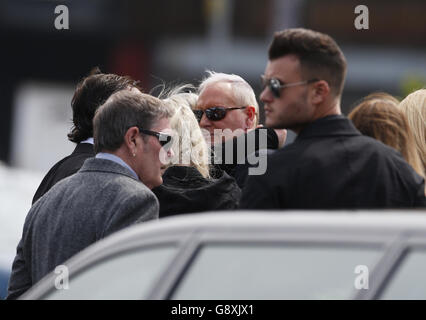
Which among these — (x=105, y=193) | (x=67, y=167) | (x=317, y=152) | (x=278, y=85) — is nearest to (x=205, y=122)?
(x=67, y=167)

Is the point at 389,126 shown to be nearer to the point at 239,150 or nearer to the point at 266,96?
the point at 266,96

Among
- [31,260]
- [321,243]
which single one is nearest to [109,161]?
[31,260]

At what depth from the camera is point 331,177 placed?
3.49m

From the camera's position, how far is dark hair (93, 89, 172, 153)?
400cm

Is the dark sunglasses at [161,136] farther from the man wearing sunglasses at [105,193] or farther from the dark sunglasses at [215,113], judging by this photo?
the dark sunglasses at [215,113]

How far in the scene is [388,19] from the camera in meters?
28.4

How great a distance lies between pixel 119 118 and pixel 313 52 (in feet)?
2.75

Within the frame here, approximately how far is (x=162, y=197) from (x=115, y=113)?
53cm

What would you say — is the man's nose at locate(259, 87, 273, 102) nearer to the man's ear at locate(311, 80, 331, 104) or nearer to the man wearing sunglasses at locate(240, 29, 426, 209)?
the man wearing sunglasses at locate(240, 29, 426, 209)

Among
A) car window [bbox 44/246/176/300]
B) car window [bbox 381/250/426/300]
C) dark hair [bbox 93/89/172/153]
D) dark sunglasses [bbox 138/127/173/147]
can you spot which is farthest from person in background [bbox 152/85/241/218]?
car window [bbox 381/250/426/300]

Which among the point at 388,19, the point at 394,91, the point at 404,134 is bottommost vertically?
the point at 394,91

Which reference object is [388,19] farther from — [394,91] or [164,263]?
[164,263]

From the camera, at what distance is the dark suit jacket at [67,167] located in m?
4.49

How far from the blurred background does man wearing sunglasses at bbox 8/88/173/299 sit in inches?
892
